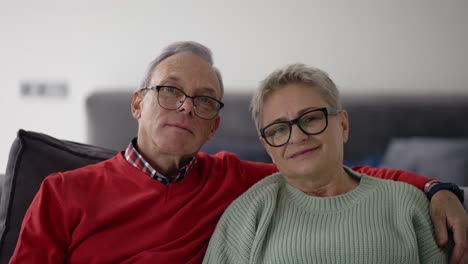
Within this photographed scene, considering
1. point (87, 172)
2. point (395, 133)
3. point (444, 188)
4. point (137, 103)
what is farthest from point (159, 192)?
point (395, 133)

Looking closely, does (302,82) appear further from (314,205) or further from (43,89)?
(43,89)

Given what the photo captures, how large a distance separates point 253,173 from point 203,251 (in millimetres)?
336

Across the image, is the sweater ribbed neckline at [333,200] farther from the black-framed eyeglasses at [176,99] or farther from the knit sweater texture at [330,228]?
the black-framed eyeglasses at [176,99]

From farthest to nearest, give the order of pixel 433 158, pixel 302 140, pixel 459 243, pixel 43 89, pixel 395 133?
pixel 43 89
pixel 395 133
pixel 433 158
pixel 302 140
pixel 459 243

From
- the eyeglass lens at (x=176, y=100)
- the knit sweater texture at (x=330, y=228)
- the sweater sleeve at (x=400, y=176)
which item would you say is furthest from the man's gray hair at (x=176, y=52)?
the sweater sleeve at (x=400, y=176)

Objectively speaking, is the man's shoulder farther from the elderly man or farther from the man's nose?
the man's nose

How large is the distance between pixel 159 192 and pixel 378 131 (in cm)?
151

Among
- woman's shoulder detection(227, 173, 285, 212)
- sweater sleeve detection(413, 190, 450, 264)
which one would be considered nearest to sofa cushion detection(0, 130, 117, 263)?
woman's shoulder detection(227, 173, 285, 212)

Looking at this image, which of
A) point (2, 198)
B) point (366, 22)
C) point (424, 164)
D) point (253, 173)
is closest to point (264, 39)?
point (366, 22)

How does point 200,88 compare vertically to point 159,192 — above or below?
above

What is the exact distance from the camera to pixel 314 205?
1.30 m

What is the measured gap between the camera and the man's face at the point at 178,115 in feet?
4.56

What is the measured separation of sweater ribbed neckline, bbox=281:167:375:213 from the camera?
1279 mm

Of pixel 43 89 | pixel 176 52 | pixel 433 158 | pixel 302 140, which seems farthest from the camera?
pixel 43 89
